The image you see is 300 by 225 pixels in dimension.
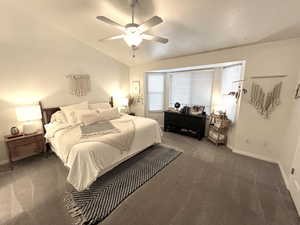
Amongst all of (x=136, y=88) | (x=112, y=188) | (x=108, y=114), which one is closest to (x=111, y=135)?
(x=112, y=188)

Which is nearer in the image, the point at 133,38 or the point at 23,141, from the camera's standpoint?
the point at 133,38

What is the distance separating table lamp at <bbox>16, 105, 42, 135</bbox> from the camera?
241 cm

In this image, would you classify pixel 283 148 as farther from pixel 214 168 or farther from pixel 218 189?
pixel 218 189

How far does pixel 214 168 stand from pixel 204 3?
2.66 meters

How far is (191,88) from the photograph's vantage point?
4246 millimetres

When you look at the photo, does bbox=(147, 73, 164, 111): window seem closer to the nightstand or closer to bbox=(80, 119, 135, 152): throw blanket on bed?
bbox=(80, 119, 135, 152): throw blanket on bed

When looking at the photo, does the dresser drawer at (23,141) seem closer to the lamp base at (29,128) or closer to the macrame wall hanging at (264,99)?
the lamp base at (29,128)

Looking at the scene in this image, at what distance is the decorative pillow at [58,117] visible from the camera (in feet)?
9.44

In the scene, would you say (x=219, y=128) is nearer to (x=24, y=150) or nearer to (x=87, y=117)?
(x=87, y=117)

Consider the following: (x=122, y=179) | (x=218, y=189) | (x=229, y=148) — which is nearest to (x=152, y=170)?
(x=122, y=179)

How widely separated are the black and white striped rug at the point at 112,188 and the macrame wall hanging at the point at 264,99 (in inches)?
77.1

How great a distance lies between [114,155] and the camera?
2.16m

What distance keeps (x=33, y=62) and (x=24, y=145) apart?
175 cm

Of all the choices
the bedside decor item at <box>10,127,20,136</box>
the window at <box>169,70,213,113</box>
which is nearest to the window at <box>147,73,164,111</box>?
the window at <box>169,70,213,113</box>
